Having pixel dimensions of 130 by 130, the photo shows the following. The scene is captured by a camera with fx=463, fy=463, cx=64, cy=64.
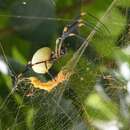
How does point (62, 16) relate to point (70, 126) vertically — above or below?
above

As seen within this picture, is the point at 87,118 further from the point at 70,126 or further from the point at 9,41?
the point at 9,41

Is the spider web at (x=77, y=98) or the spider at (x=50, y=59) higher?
→ the spider at (x=50, y=59)

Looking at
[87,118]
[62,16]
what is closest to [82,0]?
[62,16]

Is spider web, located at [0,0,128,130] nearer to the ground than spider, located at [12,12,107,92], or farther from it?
nearer to the ground

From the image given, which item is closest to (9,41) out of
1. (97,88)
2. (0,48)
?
(0,48)
